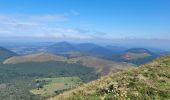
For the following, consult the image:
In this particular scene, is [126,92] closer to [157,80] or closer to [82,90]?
[82,90]

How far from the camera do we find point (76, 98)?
24.5m

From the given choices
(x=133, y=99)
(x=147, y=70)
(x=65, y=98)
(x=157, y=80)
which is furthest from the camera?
(x=147, y=70)

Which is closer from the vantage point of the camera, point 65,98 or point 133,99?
point 133,99

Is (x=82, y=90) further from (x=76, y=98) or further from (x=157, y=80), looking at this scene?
(x=157, y=80)

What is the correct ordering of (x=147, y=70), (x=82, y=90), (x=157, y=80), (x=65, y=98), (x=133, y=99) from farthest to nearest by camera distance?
(x=147, y=70) < (x=157, y=80) < (x=82, y=90) < (x=65, y=98) < (x=133, y=99)

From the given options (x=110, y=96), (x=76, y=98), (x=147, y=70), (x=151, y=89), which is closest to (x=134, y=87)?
(x=151, y=89)

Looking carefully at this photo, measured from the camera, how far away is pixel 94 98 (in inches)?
944

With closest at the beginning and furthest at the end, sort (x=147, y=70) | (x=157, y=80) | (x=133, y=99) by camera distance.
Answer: (x=133, y=99) → (x=157, y=80) → (x=147, y=70)

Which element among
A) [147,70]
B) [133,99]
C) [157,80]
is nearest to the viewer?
[133,99]

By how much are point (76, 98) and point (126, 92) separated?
4.25 metres

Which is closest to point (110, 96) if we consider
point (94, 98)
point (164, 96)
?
point (94, 98)

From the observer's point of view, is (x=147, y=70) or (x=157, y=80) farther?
(x=147, y=70)

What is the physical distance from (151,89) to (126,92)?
2872 mm

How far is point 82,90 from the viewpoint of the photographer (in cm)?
2672
